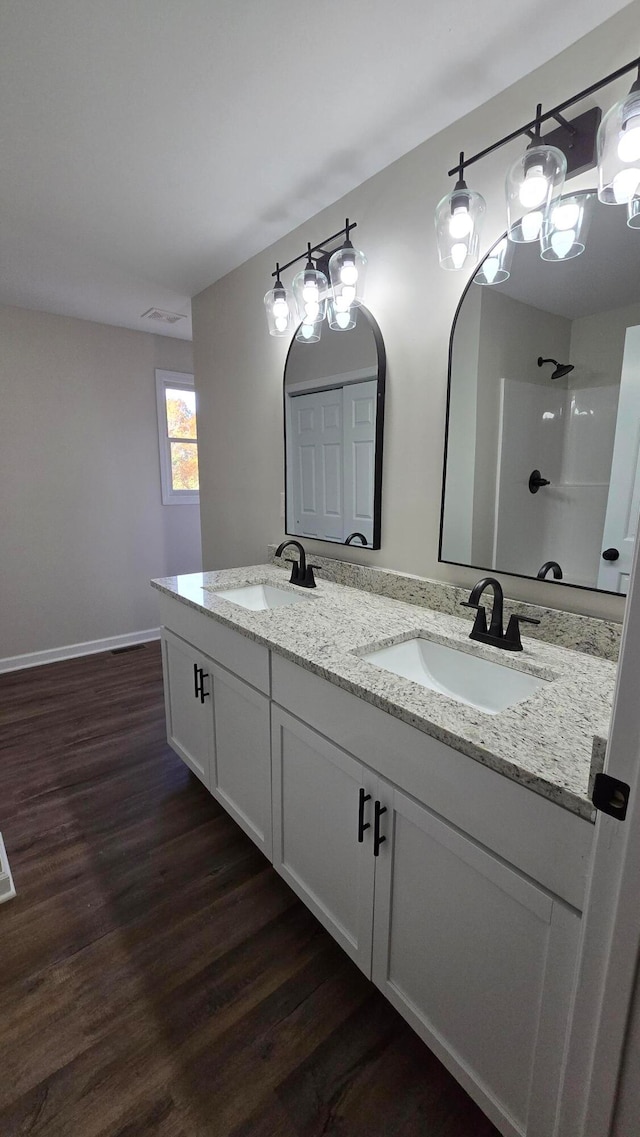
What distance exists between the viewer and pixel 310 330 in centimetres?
204

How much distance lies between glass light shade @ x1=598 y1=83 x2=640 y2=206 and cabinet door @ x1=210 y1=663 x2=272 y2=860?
155 centimetres

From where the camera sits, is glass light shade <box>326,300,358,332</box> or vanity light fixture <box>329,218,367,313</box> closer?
vanity light fixture <box>329,218,367,313</box>

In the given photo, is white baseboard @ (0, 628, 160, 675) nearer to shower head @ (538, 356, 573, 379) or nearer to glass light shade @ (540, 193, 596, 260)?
shower head @ (538, 356, 573, 379)

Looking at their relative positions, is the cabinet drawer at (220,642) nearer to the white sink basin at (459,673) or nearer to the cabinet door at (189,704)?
the cabinet door at (189,704)

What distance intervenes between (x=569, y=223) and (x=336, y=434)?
1.02 meters

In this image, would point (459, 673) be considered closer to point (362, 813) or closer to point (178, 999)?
point (362, 813)

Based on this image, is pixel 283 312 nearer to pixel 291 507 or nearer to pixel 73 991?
pixel 291 507

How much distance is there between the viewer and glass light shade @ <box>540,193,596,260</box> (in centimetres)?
121

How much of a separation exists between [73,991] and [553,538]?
5.79 ft

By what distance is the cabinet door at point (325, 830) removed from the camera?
114 centimetres

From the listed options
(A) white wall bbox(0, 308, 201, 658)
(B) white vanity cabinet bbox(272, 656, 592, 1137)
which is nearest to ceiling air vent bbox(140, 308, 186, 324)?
(A) white wall bbox(0, 308, 201, 658)

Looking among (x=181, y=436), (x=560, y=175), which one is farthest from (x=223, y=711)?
(x=181, y=436)

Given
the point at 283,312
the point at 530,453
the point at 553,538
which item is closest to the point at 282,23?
the point at 283,312

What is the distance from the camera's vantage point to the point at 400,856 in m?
1.04
